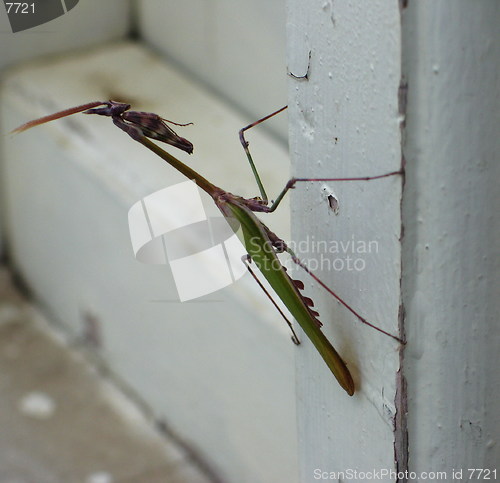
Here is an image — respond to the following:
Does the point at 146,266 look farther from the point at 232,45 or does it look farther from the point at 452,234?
the point at 452,234

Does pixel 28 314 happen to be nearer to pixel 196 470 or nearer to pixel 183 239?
pixel 196 470

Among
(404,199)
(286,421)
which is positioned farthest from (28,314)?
(404,199)

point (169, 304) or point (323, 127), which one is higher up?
point (323, 127)

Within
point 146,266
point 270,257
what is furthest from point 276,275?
point 146,266

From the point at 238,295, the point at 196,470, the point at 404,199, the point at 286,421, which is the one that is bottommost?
the point at 196,470

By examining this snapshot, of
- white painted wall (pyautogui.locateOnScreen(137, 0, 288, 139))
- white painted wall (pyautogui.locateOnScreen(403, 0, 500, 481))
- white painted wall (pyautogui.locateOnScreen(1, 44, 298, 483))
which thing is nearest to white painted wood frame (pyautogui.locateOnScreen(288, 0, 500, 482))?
white painted wall (pyautogui.locateOnScreen(403, 0, 500, 481))

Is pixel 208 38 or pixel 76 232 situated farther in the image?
pixel 76 232

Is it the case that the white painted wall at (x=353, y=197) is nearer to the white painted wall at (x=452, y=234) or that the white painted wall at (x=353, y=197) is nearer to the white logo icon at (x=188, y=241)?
the white painted wall at (x=452, y=234)

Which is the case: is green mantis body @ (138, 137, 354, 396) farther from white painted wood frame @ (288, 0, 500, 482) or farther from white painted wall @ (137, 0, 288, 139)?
white painted wall @ (137, 0, 288, 139)
